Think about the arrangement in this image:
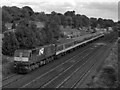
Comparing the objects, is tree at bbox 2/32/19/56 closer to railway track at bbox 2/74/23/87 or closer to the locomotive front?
the locomotive front

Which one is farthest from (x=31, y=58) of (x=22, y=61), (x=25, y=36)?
(x=25, y=36)

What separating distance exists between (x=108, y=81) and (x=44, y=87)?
641cm

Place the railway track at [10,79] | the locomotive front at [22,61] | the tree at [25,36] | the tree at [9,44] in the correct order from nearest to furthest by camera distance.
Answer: the railway track at [10,79] → the locomotive front at [22,61] → the tree at [9,44] → the tree at [25,36]

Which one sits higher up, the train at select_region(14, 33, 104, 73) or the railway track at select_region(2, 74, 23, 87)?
the train at select_region(14, 33, 104, 73)

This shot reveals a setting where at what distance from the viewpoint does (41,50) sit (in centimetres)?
3125

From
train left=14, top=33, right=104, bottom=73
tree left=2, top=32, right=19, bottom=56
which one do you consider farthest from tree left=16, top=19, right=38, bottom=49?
train left=14, top=33, right=104, bottom=73

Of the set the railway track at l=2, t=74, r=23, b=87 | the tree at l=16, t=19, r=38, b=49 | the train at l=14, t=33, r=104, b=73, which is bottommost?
the railway track at l=2, t=74, r=23, b=87

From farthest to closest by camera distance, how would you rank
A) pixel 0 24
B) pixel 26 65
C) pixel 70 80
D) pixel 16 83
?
1. pixel 0 24
2. pixel 26 65
3. pixel 70 80
4. pixel 16 83

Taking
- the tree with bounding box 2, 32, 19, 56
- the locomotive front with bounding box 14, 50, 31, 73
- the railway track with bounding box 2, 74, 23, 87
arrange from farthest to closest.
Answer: the tree with bounding box 2, 32, 19, 56, the locomotive front with bounding box 14, 50, 31, 73, the railway track with bounding box 2, 74, 23, 87

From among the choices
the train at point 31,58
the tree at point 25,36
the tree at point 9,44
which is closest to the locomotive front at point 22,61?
the train at point 31,58

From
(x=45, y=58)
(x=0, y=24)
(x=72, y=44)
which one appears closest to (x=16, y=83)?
(x=45, y=58)

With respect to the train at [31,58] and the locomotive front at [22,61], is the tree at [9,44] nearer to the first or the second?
the train at [31,58]

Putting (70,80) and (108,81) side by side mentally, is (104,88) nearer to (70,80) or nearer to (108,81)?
(108,81)

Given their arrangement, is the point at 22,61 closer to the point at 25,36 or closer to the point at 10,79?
the point at 10,79
